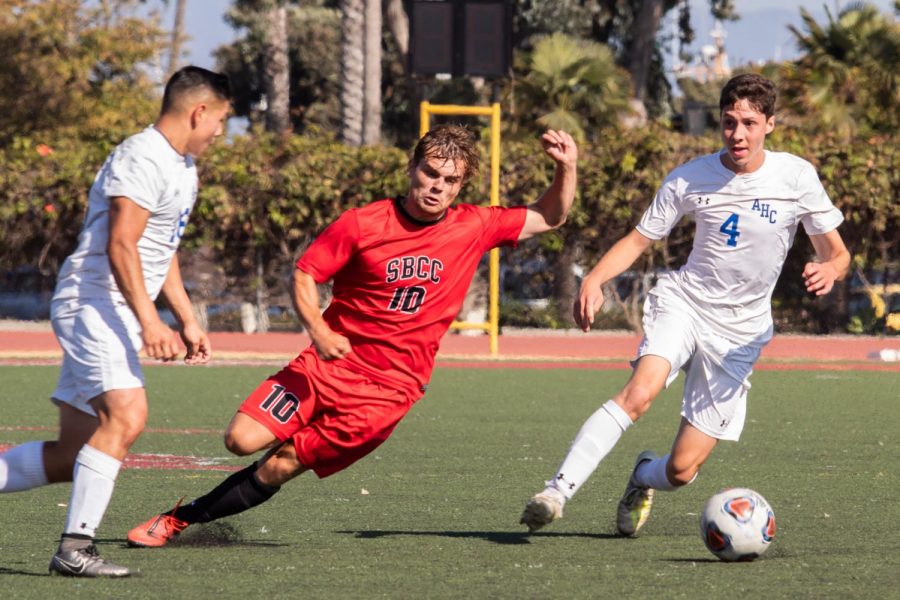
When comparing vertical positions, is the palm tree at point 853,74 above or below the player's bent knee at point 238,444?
above

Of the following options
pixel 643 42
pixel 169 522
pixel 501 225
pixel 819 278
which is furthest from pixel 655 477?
pixel 643 42

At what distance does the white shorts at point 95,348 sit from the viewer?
6.14 m

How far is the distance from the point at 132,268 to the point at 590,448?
2338 millimetres

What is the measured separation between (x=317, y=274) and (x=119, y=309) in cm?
98

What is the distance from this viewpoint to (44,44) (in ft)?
116

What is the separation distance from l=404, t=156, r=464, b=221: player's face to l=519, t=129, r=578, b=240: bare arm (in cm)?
48

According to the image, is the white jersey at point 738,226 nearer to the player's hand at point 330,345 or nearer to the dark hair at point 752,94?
the dark hair at point 752,94

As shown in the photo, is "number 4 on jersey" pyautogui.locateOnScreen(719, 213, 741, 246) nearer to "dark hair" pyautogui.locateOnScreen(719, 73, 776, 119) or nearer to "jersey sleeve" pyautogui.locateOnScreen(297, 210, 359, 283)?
"dark hair" pyautogui.locateOnScreen(719, 73, 776, 119)

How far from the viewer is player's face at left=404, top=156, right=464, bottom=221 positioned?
7.05m

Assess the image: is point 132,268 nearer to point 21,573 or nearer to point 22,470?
point 22,470

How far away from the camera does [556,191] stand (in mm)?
7449

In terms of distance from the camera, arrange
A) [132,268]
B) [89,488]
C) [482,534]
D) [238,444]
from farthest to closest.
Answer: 1. [482,534]
2. [238,444]
3. [89,488]
4. [132,268]

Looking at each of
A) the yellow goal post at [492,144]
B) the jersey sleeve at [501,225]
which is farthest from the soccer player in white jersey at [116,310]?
the yellow goal post at [492,144]

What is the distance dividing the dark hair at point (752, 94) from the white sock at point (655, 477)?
1.71 metres
